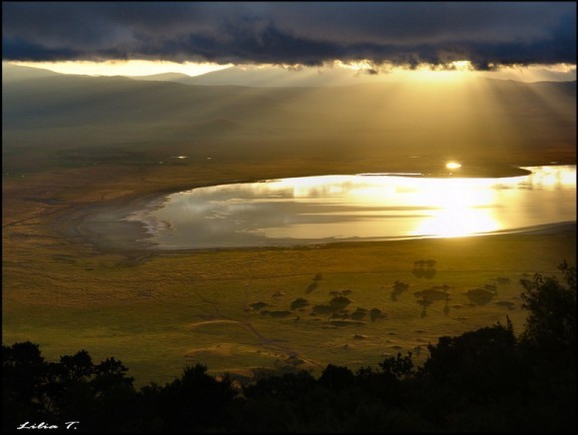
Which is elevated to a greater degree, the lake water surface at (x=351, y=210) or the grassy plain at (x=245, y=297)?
the lake water surface at (x=351, y=210)

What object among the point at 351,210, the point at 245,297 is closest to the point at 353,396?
the point at 245,297

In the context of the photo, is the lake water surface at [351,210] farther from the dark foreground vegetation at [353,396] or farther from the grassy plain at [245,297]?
the dark foreground vegetation at [353,396]

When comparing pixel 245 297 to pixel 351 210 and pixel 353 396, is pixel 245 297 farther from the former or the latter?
pixel 351 210

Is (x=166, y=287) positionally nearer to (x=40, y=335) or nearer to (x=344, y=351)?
(x=40, y=335)

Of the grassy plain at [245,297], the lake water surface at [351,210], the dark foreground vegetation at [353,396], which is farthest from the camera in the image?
the lake water surface at [351,210]

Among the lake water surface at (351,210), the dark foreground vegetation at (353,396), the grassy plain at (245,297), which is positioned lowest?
the dark foreground vegetation at (353,396)

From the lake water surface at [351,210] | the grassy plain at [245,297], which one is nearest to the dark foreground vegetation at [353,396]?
the grassy plain at [245,297]

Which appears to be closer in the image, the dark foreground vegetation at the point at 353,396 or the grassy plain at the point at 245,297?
the dark foreground vegetation at the point at 353,396

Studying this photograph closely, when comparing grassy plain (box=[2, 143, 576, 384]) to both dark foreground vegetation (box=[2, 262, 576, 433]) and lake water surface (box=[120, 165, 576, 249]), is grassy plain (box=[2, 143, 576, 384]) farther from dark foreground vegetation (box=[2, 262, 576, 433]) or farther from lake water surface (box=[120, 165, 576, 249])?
dark foreground vegetation (box=[2, 262, 576, 433])
